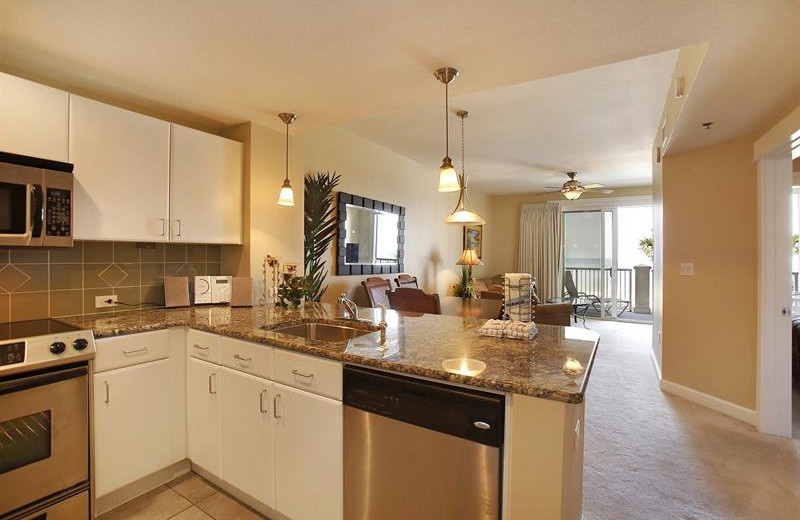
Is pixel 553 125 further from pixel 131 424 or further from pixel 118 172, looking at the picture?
pixel 131 424

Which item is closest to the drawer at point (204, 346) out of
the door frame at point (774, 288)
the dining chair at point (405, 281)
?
the dining chair at point (405, 281)

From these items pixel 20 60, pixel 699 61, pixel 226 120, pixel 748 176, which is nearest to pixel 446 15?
pixel 699 61

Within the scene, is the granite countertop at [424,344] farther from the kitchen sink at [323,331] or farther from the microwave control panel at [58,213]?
the microwave control panel at [58,213]

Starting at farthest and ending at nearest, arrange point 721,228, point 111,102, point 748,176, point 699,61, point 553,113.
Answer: point 553,113 → point 721,228 → point 748,176 → point 111,102 → point 699,61

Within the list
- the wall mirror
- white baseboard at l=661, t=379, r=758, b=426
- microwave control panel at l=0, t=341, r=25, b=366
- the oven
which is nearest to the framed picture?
the wall mirror

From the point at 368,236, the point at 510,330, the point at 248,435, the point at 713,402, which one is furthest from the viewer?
the point at 368,236

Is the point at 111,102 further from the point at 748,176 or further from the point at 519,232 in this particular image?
the point at 519,232

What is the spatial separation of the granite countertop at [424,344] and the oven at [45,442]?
0.28 metres

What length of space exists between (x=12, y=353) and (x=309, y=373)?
49.2 inches

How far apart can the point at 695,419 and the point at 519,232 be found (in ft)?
18.4

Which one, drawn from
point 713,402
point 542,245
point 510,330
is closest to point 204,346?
point 510,330

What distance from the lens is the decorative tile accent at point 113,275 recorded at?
2484mm

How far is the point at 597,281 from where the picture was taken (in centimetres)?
786

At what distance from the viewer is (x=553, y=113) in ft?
11.8
